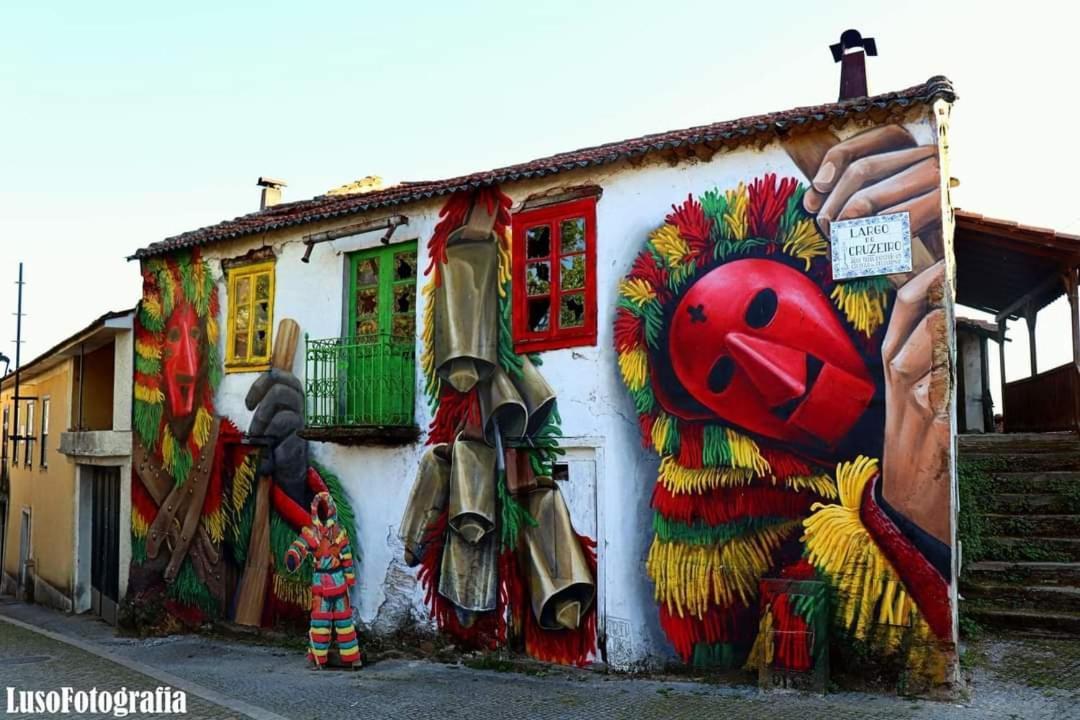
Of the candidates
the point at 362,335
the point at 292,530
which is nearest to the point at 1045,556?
the point at 362,335

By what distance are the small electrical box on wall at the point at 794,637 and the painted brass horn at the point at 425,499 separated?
4182 millimetres

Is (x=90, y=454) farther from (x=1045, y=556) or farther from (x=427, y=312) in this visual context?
(x=1045, y=556)

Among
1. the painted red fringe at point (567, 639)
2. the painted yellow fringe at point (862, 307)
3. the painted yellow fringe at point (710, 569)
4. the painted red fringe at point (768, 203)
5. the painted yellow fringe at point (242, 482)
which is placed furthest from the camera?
the painted yellow fringe at point (242, 482)

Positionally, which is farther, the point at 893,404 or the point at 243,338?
the point at 243,338

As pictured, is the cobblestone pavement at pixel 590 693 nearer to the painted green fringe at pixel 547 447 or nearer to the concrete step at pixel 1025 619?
the concrete step at pixel 1025 619

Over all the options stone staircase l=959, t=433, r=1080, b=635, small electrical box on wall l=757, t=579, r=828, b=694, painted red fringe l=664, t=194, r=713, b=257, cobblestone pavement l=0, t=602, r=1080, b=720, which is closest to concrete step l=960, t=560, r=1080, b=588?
stone staircase l=959, t=433, r=1080, b=635

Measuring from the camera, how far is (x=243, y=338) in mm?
14039

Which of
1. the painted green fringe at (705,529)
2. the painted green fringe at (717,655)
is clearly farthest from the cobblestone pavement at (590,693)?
the painted green fringe at (705,529)

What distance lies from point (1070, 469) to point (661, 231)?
604cm

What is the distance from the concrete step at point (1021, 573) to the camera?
32.7 ft

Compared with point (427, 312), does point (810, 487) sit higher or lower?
lower

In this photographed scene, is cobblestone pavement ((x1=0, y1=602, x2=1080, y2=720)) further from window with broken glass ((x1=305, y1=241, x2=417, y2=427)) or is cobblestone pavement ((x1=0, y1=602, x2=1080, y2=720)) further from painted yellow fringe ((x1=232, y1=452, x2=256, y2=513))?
window with broken glass ((x1=305, y1=241, x2=417, y2=427))

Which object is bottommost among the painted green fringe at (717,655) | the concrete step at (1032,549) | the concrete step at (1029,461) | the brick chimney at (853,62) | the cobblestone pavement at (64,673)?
the cobblestone pavement at (64,673)

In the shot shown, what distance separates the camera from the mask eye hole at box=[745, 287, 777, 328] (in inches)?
363
